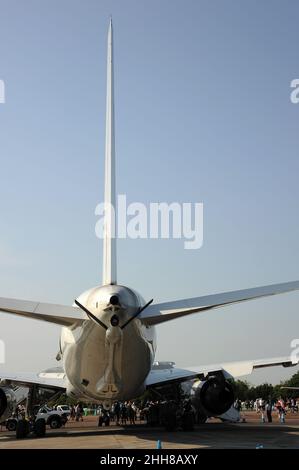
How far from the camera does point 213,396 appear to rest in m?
26.5

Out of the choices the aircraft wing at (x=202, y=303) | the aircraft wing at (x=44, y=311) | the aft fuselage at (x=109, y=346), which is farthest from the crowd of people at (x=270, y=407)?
the aircraft wing at (x=44, y=311)

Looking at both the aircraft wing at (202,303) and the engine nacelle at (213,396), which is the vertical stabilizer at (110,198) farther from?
the engine nacelle at (213,396)

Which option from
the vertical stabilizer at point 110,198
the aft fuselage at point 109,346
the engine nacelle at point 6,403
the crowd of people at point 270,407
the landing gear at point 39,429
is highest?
the vertical stabilizer at point 110,198

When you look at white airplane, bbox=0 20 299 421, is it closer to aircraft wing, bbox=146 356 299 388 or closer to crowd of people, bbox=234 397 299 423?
aircraft wing, bbox=146 356 299 388

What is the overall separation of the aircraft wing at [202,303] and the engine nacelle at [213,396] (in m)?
9.26

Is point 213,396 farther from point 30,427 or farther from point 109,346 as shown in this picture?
point 109,346

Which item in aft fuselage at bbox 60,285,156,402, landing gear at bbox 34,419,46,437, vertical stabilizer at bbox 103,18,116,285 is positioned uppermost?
vertical stabilizer at bbox 103,18,116,285

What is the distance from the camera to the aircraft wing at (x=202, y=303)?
1534 cm

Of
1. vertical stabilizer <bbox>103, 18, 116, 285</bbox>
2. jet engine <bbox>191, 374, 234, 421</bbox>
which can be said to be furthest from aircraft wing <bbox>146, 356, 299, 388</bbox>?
vertical stabilizer <bbox>103, 18, 116, 285</bbox>

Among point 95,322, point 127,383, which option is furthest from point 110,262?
point 127,383

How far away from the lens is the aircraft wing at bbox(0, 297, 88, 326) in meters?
15.8

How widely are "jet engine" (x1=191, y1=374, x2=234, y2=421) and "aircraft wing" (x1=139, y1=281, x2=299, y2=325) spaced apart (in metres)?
9.26

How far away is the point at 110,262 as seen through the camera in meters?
20.6
